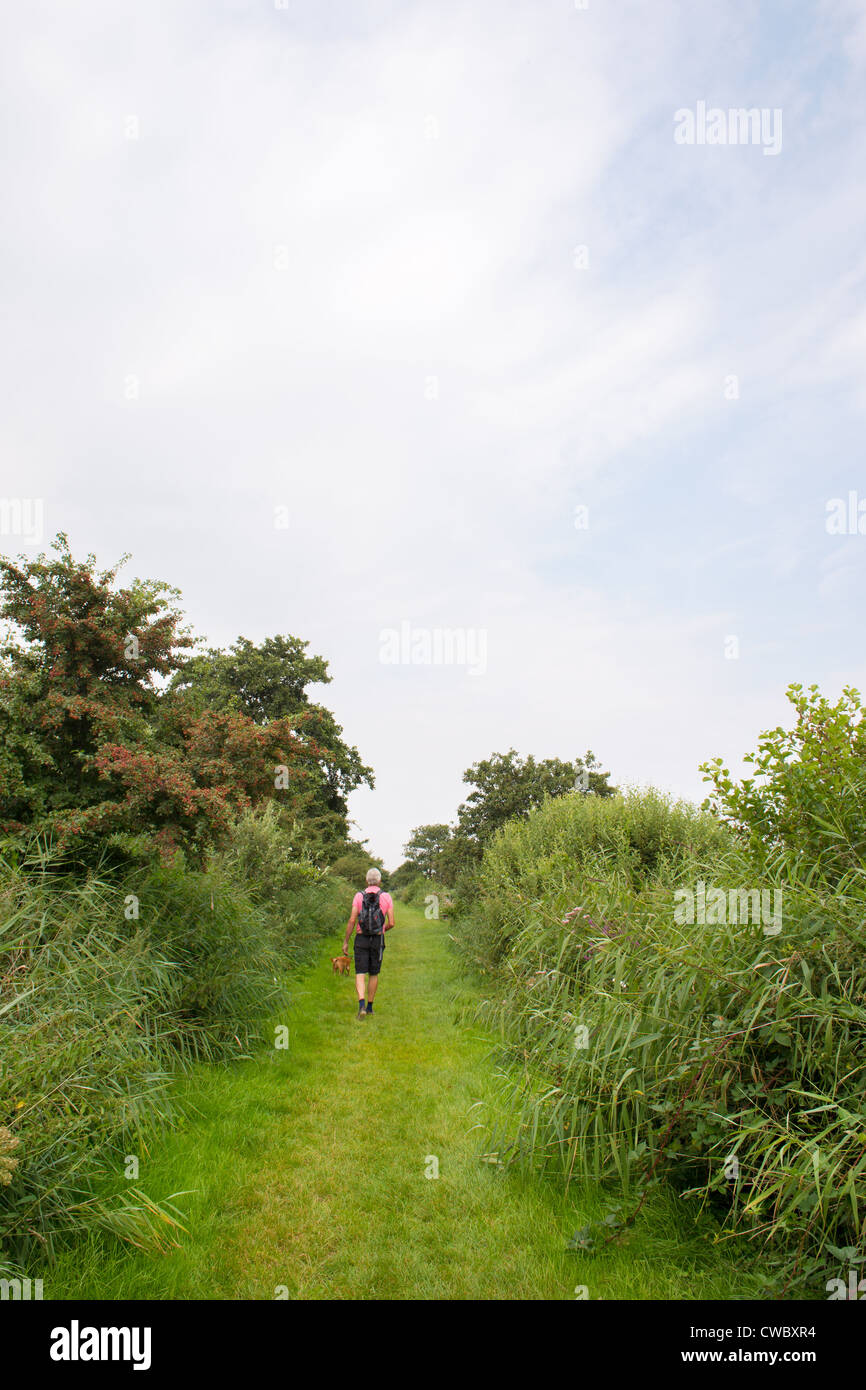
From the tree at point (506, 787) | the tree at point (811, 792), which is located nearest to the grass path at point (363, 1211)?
the tree at point (811, 792)

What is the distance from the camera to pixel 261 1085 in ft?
18.8

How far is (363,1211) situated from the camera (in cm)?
397

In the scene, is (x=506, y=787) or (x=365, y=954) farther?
(x=506, y=787)

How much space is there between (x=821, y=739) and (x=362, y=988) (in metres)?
6.53

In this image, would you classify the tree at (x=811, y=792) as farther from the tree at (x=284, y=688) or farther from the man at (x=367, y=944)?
the tree at (x=284, y=688)

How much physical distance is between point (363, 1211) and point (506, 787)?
16.4 metres

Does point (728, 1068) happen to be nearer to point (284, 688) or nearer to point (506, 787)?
point (506, 787)

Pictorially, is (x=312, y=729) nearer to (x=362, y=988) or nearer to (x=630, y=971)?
(x=362, y=988)

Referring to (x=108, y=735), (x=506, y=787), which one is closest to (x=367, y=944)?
(x=108, y=735)

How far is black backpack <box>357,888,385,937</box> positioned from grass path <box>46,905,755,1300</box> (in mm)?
2437

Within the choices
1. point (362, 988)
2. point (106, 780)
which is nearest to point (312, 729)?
point (362, 988)

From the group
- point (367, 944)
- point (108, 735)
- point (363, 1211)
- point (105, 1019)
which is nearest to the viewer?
point (363, 1211)

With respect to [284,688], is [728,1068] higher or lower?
lower

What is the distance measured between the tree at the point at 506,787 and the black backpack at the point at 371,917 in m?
10.0
